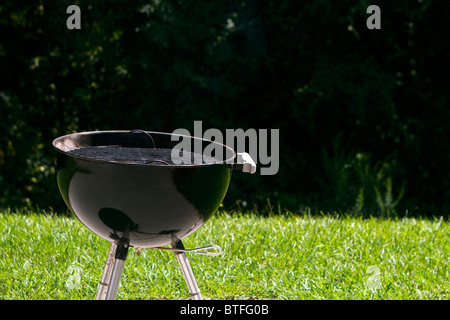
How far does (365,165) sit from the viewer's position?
207 inches

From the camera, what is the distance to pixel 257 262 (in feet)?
10.9

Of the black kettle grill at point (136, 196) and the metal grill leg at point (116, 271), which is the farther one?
the metal grill leg at point (116, 271)

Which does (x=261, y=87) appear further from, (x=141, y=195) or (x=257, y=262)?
(x=141, y=195)

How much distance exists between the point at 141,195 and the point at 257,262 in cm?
146

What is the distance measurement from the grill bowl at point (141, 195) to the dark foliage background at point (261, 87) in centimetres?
287

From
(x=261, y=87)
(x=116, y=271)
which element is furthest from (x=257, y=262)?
(x=261, y=87)

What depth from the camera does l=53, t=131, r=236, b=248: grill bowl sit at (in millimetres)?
2025

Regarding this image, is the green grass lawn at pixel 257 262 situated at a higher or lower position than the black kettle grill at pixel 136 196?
lower

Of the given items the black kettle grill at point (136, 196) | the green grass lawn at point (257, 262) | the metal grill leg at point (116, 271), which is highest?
the black kettle grill at point (136, 196)

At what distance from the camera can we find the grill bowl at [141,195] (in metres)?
2.03

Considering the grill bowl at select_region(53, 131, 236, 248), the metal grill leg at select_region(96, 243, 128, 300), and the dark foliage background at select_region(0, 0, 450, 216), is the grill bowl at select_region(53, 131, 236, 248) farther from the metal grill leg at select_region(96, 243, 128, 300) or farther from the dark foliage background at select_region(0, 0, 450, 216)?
the dark foliage background at select_region(0, 0, 450, 216)

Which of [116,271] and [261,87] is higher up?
[261,87]

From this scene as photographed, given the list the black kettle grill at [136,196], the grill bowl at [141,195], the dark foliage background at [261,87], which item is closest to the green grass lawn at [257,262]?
the black kettle grill at [136,196]

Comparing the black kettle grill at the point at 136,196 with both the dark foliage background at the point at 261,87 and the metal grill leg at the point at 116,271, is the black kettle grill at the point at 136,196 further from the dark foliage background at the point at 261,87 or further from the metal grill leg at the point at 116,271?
the dark foliage background at the point at 261,87
